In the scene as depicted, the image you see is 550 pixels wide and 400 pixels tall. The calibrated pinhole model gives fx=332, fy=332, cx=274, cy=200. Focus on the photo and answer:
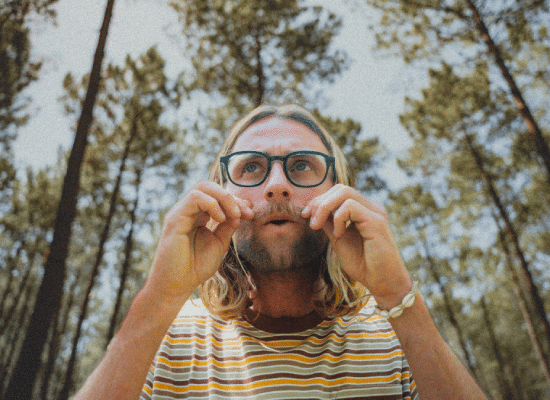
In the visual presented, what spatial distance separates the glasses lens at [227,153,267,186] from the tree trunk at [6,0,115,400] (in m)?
4.79

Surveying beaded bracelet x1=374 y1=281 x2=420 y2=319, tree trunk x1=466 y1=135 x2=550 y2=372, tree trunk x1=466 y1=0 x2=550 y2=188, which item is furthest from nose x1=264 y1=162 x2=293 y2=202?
tree trunk x1=466 y1=135 x2=550 y2=372

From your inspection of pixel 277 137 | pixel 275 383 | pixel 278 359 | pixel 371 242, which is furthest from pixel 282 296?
pixel 277 137

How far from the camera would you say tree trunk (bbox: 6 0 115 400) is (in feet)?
15.7

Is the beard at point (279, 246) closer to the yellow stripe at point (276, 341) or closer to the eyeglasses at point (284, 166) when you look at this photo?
the eyeglasses at point (284, 166)

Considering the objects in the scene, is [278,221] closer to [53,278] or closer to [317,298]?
[317,298]

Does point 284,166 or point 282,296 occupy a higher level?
point 284,166

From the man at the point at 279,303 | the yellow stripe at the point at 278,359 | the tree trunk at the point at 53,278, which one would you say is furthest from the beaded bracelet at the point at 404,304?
the tree trunk at the point at 53,278

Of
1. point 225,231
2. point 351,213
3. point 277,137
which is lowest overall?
point 351,213

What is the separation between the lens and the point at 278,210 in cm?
158

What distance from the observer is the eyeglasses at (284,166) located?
5.63 feet

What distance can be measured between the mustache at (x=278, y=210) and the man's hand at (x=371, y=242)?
0.59 ft

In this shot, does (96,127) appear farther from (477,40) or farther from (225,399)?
(225,399)

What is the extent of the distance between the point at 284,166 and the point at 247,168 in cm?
21

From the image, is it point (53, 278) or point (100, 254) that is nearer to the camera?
point (53, 278)
